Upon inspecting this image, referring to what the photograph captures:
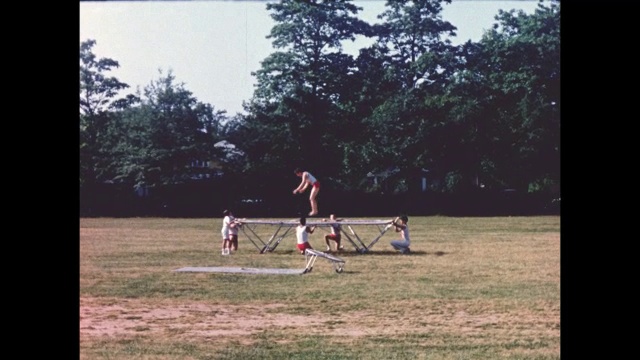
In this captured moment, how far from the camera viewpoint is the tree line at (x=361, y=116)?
14477mm

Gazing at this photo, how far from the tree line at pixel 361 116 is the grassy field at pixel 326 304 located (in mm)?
1663

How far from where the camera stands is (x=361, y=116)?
14.7 m

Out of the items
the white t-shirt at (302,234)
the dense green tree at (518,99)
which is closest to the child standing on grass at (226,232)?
the white t-shirt at (302,234)

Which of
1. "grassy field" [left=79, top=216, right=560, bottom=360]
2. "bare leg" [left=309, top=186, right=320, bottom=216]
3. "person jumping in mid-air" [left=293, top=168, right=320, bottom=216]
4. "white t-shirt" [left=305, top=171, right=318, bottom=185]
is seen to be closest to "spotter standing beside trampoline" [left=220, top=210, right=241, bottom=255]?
"grassy field" [left=79, top=216, right=560, bottom=360]

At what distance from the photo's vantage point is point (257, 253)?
625 inches

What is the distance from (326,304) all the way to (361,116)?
5477mm

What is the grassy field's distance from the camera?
310 inches

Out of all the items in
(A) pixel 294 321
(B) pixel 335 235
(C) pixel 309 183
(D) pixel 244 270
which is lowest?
(A) pixel 294 321

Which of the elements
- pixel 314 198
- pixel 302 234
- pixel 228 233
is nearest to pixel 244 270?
pixel 302 234

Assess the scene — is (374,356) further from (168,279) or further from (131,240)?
(131,240)

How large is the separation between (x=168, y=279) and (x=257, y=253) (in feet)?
12.2

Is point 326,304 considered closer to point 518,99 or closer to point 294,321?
point 294,321

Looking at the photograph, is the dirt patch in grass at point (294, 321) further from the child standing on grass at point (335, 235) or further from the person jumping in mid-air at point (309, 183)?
the person jumping in mid-air at point (309, 183)
